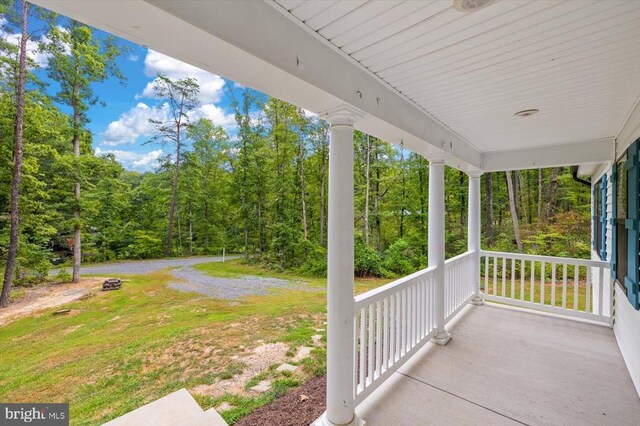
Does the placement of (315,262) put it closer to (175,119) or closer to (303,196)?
(303,196)

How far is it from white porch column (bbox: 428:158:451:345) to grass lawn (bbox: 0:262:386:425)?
59.4 inches

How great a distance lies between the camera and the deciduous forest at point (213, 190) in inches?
221

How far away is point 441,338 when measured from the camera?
10.4 feet

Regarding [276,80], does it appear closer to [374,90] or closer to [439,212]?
[374,90]

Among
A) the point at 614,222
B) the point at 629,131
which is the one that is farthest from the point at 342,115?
the point at 614,222

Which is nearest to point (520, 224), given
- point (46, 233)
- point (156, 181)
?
point (46, 233)

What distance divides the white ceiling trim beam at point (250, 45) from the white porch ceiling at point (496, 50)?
0.08m

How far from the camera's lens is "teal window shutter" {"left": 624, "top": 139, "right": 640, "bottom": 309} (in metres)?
2.22

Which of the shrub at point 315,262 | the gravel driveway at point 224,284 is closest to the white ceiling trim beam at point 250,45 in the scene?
the gravel driveway at point 224,284

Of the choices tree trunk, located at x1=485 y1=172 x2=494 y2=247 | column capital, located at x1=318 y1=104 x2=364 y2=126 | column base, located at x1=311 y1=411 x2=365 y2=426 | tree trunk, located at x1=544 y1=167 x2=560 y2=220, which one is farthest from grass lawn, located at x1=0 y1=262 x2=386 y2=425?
tree trunk, located at x1=544 y1=167 x2=560 y2=220

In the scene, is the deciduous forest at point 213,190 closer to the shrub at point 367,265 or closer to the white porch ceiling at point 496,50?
the shrub at point 367,265

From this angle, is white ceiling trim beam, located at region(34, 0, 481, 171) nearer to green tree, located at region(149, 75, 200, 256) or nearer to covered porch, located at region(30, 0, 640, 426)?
covered porch, located at region(30, 0, 640, 426)

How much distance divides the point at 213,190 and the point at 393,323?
12879 millimetres

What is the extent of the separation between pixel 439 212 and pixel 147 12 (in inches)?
124
